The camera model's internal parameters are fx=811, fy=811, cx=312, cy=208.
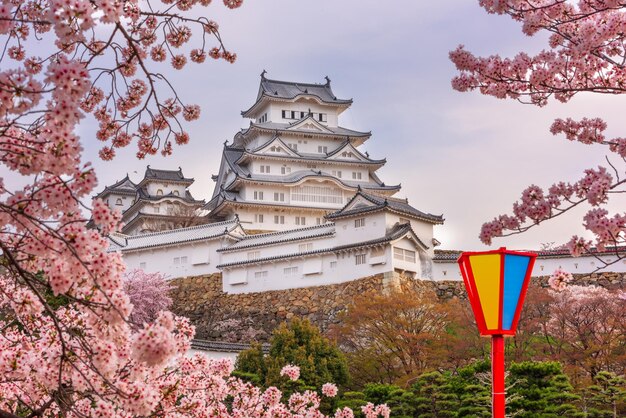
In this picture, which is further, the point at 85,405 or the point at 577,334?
the point at 577,334

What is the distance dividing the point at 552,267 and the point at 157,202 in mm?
24084

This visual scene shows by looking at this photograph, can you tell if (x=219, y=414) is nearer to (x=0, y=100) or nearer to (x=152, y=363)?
(x=152, y=363)

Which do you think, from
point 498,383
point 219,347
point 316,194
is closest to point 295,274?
point 219,347

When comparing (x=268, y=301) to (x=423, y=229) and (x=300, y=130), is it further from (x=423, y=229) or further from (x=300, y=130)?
(x=300, y=130)

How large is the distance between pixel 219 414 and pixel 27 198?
4765 mm

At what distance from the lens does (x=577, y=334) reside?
2294 cm

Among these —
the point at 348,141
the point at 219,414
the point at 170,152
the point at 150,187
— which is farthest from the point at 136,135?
the point at 150,187

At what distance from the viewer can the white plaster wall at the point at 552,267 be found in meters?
27.3

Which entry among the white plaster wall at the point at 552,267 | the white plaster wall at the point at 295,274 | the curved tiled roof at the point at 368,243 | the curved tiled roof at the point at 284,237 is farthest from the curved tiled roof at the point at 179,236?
the white plaster wall at the point at 552,267

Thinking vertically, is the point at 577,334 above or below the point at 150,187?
below

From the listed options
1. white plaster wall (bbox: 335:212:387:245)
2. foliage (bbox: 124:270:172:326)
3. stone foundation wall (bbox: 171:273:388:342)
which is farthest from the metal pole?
foliage (bbox: 124:270:172:326)

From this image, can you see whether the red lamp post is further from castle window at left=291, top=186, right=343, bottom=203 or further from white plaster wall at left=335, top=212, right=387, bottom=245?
castle window at left=291, top=186, right=343, bottom=203

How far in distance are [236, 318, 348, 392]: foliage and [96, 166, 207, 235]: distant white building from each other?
2008cm

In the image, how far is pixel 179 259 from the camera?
1289 inches
